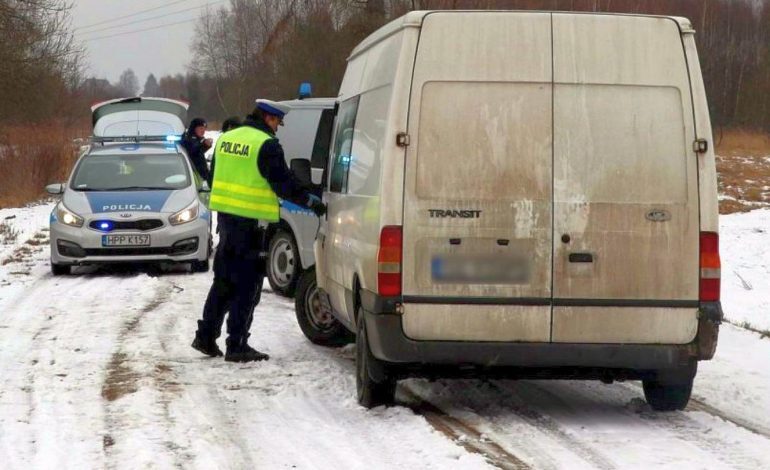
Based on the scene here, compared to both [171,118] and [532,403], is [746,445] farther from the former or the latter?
[171,118]

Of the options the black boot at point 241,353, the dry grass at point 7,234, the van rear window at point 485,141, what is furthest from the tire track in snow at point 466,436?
the dry grass at point 7,234

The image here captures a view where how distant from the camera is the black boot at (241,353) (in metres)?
8.48

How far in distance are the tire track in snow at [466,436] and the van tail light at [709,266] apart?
4.65 ft

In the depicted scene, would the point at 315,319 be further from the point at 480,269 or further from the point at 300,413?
the point at 480,269

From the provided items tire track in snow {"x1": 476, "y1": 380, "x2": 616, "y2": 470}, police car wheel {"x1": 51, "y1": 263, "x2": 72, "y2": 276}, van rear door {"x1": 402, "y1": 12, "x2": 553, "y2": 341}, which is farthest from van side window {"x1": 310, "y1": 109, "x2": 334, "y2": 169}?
police car wheel {"x1": 51, "y1": 263, "x2": 72, "y2": 276}

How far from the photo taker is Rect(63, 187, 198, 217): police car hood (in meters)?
14.2

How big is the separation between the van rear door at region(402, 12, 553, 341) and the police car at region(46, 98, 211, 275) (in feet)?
27.5

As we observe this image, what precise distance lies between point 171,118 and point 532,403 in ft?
54.4

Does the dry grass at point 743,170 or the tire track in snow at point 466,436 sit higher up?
the tire track in snow at point 466,436

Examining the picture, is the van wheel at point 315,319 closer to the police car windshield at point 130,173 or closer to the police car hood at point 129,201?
the police car hood at point 129,201

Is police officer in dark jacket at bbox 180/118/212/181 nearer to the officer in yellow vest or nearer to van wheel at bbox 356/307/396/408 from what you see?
the officer in yellow vest

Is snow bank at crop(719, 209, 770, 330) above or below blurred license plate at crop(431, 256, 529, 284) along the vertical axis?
below

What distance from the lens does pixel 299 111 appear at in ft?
39.4

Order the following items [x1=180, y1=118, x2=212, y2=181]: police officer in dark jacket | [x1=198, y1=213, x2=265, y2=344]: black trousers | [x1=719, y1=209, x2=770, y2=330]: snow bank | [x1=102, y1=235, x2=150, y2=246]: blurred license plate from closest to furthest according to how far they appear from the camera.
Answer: [x1=198, y1=213, x2=265, y2=344]: black trousers
[x1=719, y1=209, x2=770, y2=330]: snow bank
[x1=102, y1=235, x2=150, y2=246]: blurred license plate
[x1=180, y1=118, x2=212, y2=181]: police officer in dark jacket
